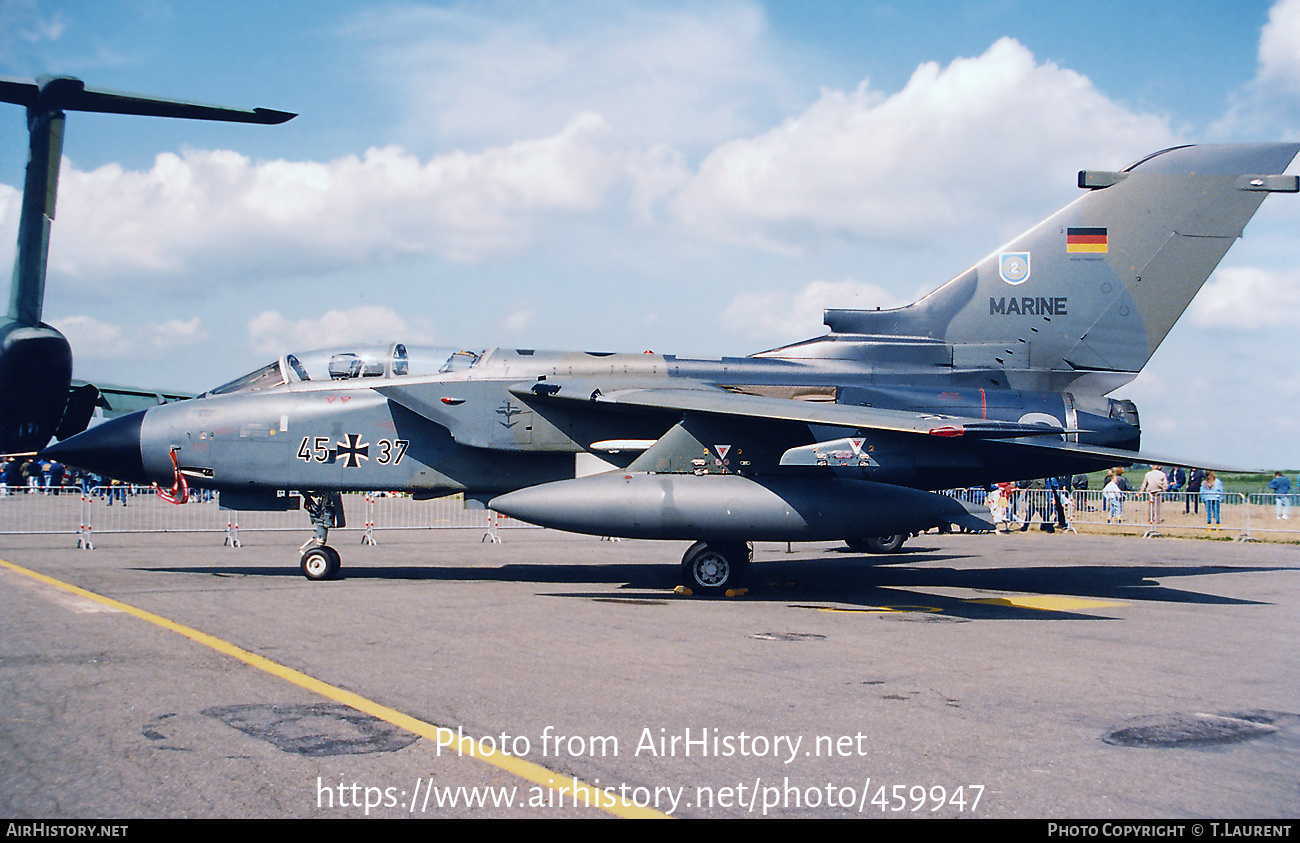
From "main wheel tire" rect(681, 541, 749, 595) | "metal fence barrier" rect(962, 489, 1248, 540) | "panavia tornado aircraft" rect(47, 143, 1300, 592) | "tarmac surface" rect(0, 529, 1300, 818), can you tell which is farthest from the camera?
"metal fence barrier" rect(962, 489, 1248, 540)

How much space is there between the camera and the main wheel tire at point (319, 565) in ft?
37.9

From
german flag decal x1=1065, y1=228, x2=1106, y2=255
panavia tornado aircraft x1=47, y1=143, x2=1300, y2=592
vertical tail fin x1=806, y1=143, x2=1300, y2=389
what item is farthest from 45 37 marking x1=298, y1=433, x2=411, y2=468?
german flag decal x1=1065, y1=228, x2=1106, y2=255

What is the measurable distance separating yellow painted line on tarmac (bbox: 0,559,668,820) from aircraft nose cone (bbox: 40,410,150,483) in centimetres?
450

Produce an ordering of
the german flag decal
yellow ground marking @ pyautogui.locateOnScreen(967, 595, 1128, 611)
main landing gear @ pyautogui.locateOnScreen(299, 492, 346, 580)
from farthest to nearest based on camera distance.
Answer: the german flag decal, main landing gear @ pyautogui.locateOnScreen(299, 492, 346, 580), yellow ground marking @ pyautogui.locateOnScreen(967, 595, 1128, 611)

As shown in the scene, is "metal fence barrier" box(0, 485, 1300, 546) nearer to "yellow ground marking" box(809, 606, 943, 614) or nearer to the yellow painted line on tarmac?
"yellow ground marking" box(809, 606, 943, 614)

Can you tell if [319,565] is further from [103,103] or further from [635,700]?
[103,103]

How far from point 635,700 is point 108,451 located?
9.02 m

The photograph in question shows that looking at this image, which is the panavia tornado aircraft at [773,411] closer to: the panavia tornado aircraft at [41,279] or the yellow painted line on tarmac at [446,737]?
the yellow painted line on tarmac at [446,737]

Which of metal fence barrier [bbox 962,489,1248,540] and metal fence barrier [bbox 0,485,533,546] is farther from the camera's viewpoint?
metal fence barrier [bbox 962,489,1248,540]

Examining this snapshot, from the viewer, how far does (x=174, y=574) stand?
12.0 meters

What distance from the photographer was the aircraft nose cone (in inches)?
451

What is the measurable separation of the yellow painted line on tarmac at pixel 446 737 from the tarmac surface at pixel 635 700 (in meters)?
0.02

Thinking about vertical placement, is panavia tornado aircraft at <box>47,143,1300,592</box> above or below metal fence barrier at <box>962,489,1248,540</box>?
above
